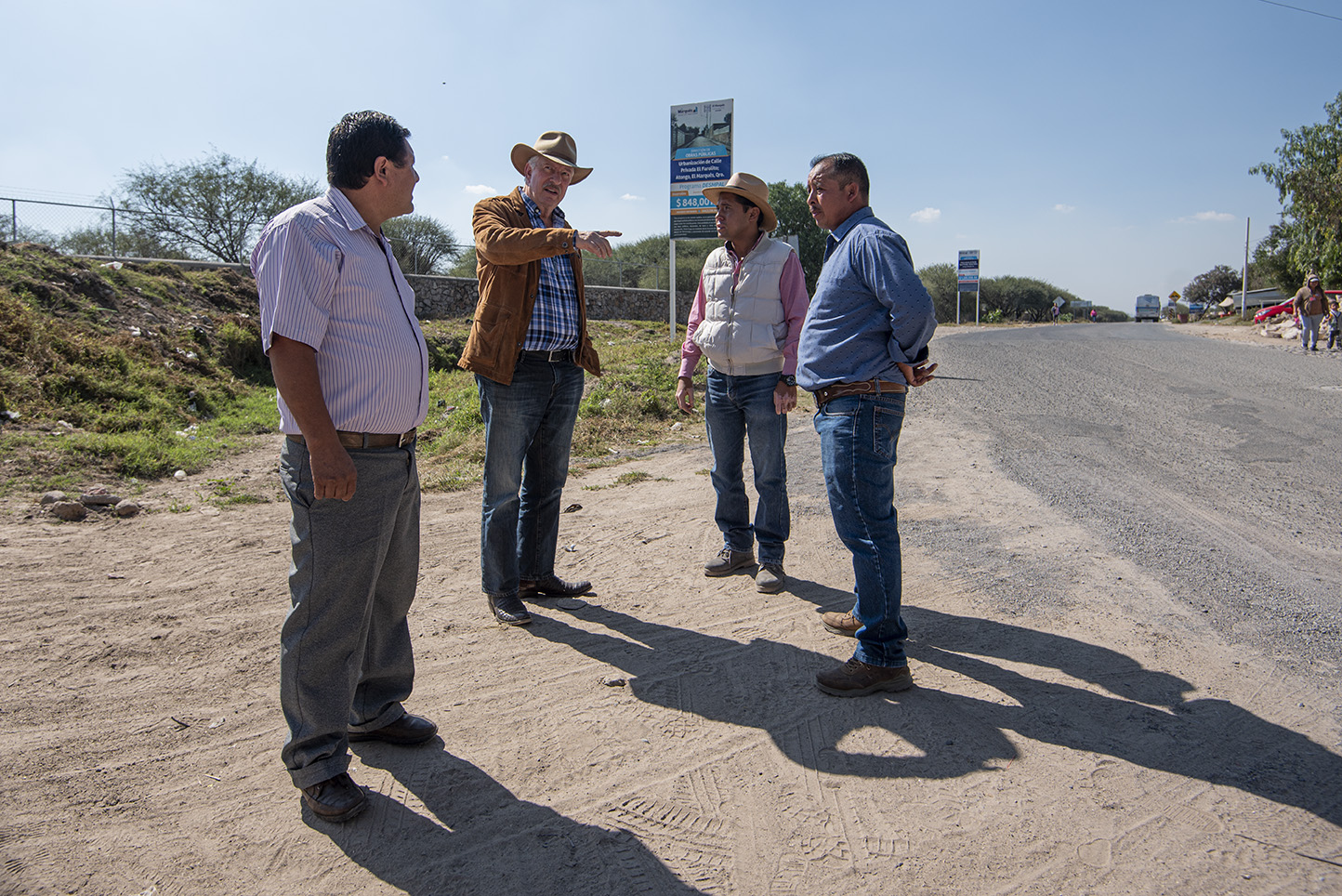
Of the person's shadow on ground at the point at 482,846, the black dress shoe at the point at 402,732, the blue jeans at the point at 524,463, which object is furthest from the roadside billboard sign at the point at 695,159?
the person's shadow on ground at the point at 482,846

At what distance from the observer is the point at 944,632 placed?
372 centimetres

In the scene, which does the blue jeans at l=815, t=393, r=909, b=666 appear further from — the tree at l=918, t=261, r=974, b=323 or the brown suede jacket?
the tree at l=918, t=261, r=974, b=323

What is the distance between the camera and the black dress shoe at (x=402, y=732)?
2818 mm

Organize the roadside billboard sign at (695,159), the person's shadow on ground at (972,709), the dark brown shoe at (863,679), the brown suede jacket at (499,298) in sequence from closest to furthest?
the person's shadow on ground at (972,709) → the dark brown shoe at (863,679) → the brown suede jacket at (499,298) → the roadside billboard sign at (695,159)

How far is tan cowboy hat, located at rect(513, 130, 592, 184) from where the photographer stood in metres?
3.84

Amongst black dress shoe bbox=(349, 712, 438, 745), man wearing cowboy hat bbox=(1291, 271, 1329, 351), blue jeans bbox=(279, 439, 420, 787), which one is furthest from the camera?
man wearing cowboy hat bbox=(1291, 271, 1329, 351)

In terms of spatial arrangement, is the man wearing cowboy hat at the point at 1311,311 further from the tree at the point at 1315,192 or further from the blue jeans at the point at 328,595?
the blue jeans at the point at 328,595

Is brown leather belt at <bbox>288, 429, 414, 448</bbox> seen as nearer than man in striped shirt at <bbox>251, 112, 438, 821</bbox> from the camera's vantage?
→ No

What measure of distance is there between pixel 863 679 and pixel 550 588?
6.12ft

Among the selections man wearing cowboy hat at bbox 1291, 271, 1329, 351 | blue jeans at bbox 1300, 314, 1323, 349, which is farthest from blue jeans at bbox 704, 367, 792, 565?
blue jeans at bbox 1300, 314, 1323, 349

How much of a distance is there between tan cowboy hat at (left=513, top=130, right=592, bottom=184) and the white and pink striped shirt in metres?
1.53

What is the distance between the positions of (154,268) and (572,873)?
55.8 ft

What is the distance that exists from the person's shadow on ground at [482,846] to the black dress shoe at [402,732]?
0.56 feet

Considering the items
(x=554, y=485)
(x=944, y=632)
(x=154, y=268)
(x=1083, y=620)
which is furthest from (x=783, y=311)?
(x=154, y=268)
